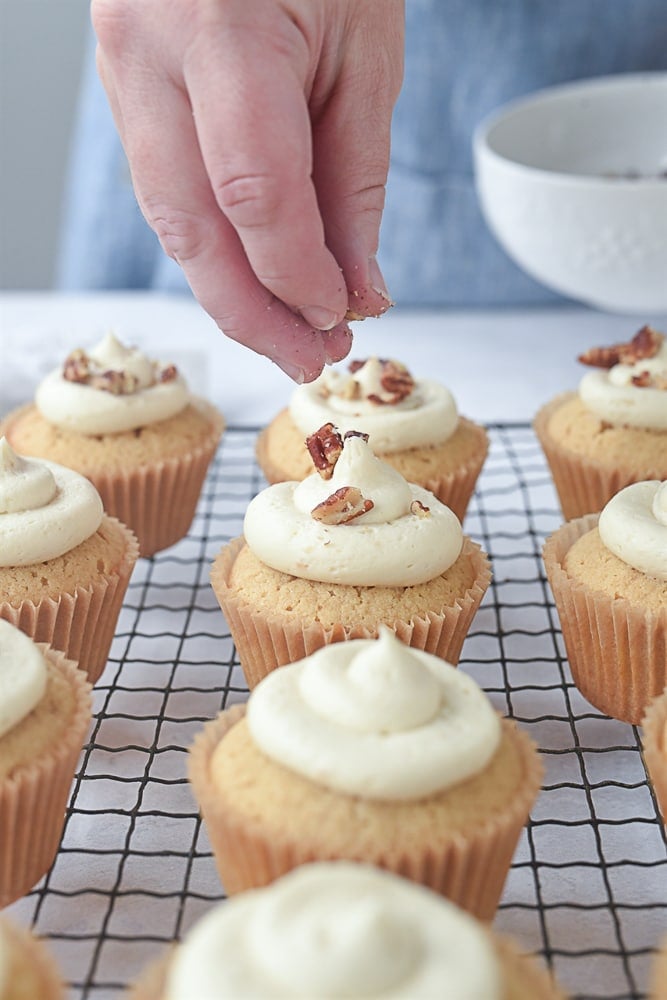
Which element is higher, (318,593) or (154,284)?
(318,593)

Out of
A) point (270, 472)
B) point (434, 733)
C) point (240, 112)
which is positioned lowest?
point (270, 472)

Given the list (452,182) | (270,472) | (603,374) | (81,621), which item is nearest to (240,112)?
(81,621)

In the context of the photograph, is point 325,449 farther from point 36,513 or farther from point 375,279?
point 36,513

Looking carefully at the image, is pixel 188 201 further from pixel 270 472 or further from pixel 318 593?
Result: pixel 270 472

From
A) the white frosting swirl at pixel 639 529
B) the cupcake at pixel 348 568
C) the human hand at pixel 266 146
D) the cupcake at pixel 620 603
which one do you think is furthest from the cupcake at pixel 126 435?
the white frosting swirl at pixel 639 529

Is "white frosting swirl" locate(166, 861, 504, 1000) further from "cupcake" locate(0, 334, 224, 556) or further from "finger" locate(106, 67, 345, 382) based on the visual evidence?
"cupcake" locate(0, 334, 224, 556)

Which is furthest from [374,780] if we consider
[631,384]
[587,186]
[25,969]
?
[587,186]
